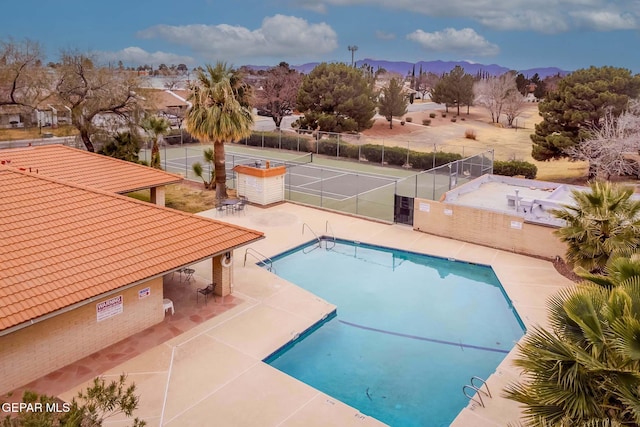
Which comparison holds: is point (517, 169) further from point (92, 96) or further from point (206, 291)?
point (92, 96)

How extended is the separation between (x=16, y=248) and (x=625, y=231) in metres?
17.4

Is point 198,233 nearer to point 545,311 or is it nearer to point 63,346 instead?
point 63,346

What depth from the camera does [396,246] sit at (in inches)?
956

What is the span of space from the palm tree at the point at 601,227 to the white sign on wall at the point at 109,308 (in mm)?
14077

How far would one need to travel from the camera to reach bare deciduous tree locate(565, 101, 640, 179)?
3127 cm

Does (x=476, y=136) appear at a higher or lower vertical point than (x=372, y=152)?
higher

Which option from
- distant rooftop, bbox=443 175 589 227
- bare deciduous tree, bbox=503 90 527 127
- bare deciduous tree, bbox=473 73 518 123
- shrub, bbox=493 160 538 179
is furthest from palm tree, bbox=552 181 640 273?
bare deciduous tree, bbox=473 73 518 123

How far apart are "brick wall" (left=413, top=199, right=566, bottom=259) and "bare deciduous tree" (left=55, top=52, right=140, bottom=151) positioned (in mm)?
20620

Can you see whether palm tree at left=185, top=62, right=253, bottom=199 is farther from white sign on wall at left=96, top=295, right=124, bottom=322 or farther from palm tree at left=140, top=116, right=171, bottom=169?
white sign on wall at left=96, top=295, right=124, bottom=322

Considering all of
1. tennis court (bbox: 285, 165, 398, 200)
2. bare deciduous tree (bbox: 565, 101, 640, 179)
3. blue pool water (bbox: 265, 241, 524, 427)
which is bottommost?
blue pool water (bbox: 265, 241, 524, 427)

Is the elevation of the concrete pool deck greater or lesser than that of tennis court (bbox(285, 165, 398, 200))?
lesser

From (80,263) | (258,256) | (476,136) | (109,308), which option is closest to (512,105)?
(476,136)

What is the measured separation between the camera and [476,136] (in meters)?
67.1

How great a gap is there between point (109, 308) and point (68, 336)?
126 cm
